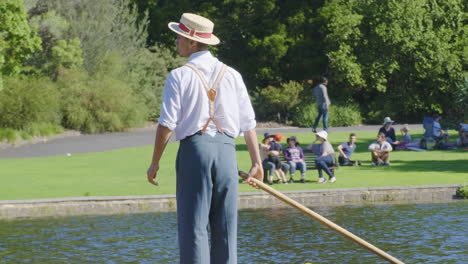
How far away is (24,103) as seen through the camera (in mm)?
32031

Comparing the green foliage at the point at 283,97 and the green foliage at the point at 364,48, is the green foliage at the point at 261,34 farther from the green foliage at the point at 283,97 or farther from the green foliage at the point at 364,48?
the green foliage at the point at 283,97

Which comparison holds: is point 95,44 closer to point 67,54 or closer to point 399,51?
point 67,54

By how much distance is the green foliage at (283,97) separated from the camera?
41.3 metres

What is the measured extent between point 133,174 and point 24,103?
14.0 meters

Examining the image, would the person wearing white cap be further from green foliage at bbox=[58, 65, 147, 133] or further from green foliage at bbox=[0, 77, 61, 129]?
green foliage at bbox=[58, 65, 147, 133]

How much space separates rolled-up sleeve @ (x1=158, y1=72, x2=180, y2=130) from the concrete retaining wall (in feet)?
24.8

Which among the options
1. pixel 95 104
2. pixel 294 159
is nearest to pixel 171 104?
pixel 294 159

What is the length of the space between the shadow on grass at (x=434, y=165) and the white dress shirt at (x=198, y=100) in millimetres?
13534

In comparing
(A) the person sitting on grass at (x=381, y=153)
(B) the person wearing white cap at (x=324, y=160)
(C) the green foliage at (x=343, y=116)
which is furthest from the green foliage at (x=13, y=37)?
(C) the green foliage at (x=343, y=116)

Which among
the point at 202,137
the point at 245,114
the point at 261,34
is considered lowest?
the point at 202,137

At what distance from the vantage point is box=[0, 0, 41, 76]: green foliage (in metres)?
29.2

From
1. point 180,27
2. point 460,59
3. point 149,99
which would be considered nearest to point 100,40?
point 149,99

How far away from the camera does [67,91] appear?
35750 millimetres

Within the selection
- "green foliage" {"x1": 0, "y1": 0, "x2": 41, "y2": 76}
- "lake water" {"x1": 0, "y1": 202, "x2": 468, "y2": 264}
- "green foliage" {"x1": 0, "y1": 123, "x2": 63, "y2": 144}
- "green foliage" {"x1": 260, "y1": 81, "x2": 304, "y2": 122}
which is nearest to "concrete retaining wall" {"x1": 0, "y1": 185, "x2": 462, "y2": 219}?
"lake water" {"x1": 0, "y1": 202, "x2": 468, "y2": 264}
